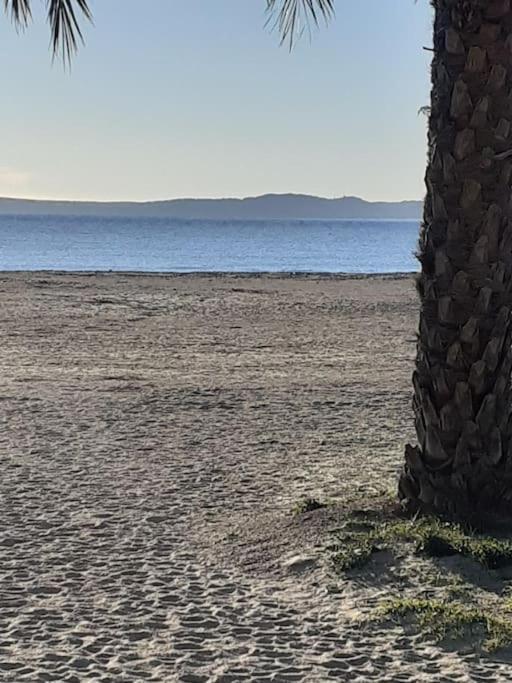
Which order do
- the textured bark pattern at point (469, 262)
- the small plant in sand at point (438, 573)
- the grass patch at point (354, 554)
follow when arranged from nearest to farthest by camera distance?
the small plant in sand at point (438, 573)
the grass patch at point (354, 554)
the textured bark pattern at point (469, 262)

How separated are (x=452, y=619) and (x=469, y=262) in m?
1.78

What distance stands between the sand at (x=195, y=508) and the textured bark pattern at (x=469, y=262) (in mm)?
825

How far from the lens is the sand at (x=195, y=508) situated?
11.5 ft

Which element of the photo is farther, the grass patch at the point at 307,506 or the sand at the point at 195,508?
the grass patch at the point at 307,506

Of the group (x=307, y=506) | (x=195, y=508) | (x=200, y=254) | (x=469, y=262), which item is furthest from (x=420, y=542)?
(x=200, y=254)

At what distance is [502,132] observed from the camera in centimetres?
465

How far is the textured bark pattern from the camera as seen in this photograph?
464cm

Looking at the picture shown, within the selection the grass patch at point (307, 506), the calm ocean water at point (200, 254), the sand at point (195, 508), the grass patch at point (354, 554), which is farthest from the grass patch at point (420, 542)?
the calm ocean water at point (200, 254)

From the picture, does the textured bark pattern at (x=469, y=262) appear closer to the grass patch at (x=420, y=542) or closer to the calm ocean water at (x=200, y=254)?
the grass patch at (x=420, y=542)

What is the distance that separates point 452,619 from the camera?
3.71m

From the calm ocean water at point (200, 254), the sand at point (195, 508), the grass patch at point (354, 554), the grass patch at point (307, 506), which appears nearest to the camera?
the sand at point (195, 508)

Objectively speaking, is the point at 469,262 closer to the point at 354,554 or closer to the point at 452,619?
the point at 354,554

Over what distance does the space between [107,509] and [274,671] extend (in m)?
2.22

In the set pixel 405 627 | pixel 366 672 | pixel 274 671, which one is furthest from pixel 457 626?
pixel 274 671
